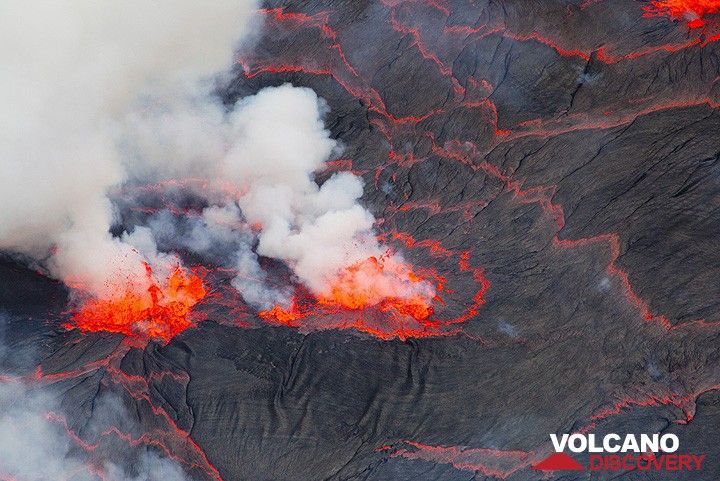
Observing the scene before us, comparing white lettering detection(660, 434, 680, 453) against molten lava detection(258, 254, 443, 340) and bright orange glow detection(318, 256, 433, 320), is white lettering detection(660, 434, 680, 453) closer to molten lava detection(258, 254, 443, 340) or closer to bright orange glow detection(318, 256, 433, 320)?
molten lava detection(258, 254, 443, 340)

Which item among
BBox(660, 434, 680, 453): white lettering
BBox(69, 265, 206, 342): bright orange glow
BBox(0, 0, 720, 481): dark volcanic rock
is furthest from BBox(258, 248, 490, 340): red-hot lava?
BBox(660, 434, 680, 453): white lettering

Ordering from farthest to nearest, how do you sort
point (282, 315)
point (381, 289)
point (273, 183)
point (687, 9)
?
1. point (273, 183)
2. point (687, 9)
3. point (381, 289)
4. point (282, 315)

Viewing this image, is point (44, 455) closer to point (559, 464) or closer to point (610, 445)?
point (559, 464)

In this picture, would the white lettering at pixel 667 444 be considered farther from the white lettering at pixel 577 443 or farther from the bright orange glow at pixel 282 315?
the bright orange glow at pixel 282 315

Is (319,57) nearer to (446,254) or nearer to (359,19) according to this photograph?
(359,19)

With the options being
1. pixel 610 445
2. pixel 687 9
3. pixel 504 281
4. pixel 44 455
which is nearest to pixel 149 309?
pixel 44 455
